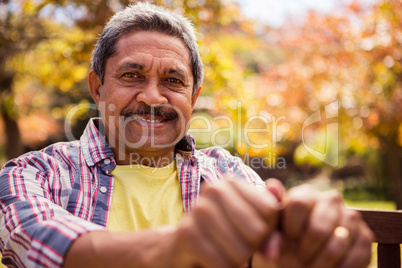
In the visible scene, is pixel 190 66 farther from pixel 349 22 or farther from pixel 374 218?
pixel 349 22

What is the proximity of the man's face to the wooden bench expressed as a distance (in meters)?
0.99

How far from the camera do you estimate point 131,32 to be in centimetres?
199

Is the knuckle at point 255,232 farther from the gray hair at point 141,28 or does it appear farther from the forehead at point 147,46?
the gray hair at point 141,28

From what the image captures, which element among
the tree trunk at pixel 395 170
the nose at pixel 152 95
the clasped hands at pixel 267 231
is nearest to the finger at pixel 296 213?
the clasped hands at pixel 267 231

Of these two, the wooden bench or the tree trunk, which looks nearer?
the wooden bench

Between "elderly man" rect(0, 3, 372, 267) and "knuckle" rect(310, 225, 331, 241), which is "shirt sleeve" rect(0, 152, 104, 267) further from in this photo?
"knuckle" rect(310, 225, 331, 241)

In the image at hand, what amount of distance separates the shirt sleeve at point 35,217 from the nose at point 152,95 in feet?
1.65

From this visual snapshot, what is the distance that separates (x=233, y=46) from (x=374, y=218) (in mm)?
25514

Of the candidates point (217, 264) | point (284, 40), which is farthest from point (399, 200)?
point (217, 264)

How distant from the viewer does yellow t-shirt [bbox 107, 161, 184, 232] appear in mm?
1822

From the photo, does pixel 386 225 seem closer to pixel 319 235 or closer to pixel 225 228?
pixel 319 235

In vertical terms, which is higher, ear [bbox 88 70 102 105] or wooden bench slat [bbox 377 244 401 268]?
ear [bbox 88 70 102 105]

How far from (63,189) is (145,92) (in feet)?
1.93

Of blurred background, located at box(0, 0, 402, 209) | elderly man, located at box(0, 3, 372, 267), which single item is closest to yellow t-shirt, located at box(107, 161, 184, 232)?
elderly man, located at box(0, 3, 372, 267)
